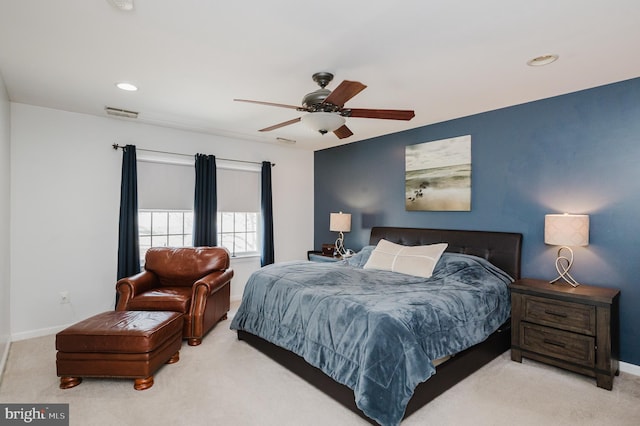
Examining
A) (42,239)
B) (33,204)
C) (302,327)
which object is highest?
(33,204)

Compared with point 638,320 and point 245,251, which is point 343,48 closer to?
point 638,320

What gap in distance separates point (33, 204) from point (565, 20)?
203 inches

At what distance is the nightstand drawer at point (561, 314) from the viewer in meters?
2.72

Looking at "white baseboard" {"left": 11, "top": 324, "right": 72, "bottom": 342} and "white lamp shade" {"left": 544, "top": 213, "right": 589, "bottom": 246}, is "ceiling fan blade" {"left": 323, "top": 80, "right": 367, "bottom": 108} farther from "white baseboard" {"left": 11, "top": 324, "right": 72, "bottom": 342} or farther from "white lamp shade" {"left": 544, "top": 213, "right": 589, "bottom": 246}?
"white baseboard" {"left": 11, "top": 324, "right": 72, "bottom": 342}

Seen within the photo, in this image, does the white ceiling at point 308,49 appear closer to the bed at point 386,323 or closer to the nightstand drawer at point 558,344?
the bed at point 386,323

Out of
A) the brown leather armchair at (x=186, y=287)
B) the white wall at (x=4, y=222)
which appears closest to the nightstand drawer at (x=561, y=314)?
the brown leather armchair at (x=186, y=287)

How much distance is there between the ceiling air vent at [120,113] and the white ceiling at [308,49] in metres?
0.14

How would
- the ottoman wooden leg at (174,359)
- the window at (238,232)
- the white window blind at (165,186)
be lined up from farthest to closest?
the window at (238,232) < the white window blind at (165,186) < the ottoman wooden leg at (174,359)

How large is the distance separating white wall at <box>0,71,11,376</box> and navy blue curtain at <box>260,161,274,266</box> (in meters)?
3.06

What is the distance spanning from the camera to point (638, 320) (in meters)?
2.91

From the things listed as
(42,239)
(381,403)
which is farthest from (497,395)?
(42,239)

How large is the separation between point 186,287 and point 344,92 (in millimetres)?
3075

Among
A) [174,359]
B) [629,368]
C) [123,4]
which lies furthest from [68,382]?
[629,368]

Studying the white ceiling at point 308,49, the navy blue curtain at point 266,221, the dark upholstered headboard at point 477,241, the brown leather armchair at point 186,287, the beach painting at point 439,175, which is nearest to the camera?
the white ceiling at point 308,49
